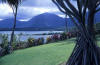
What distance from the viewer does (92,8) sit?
2.91 m

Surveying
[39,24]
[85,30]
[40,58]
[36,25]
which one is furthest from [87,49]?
[39,24]

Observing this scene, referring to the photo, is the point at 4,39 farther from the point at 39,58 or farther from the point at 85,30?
the point at 85,30

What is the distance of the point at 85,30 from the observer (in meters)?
2.91

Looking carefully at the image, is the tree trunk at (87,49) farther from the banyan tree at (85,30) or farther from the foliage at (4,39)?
the foliage at (4,39)

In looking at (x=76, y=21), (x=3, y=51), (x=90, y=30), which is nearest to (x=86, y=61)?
(x=90, y=30)

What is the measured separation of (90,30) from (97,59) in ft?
1.96

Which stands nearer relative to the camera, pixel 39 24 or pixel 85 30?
pixel 85 30

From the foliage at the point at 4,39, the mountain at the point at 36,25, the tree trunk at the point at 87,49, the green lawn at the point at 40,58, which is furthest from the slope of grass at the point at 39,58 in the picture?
the mountain at the point at 36,25

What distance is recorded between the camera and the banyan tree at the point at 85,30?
9.46 feet

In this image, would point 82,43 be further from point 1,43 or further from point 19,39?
point 19,39

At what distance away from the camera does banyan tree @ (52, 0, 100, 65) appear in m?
2.88

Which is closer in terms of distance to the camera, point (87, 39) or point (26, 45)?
point (87, 39)

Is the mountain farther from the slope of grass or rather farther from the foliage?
the slope of grass

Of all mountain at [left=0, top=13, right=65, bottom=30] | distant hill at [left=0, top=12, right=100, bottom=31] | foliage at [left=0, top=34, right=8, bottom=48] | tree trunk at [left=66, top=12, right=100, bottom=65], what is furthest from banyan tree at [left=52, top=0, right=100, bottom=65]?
mountain at [left=0, top=13, right=65, bottom=30]
